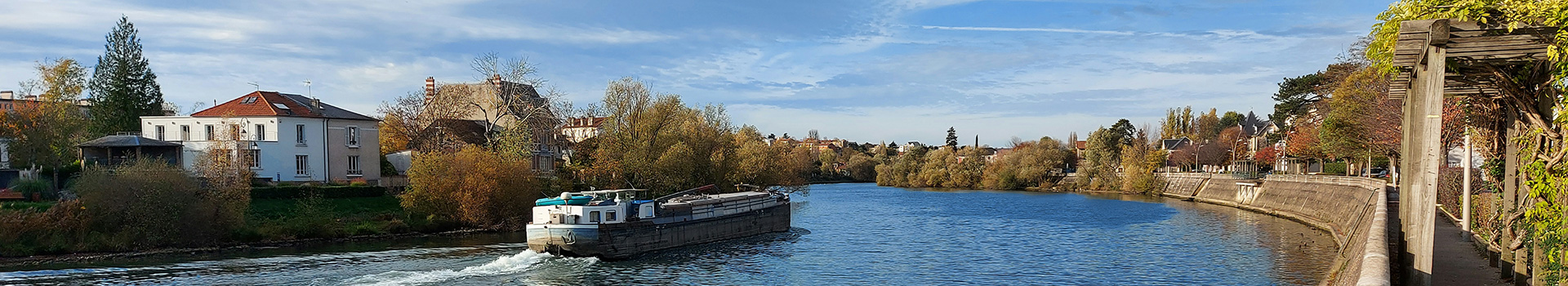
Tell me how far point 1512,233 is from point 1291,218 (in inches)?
1581

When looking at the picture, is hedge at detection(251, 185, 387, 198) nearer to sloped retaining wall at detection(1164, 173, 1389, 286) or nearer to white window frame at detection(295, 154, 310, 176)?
white window frame at detection(295, 154, 310, 176)

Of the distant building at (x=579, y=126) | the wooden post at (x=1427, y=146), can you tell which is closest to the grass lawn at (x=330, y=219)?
the distant building at (x=579, y=126)

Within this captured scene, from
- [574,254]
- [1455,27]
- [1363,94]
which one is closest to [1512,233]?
[1455,27]

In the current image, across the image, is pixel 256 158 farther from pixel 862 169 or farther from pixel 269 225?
pixel 862 169

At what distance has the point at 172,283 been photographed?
2652cm

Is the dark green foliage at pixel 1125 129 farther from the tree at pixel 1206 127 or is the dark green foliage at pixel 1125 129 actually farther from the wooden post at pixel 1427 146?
the wooden post at pixel 1427 146

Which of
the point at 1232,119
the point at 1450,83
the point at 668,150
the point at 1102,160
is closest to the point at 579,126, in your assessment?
the point at 668,150

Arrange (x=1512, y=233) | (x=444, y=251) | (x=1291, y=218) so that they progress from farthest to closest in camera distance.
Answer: (x=1291, y=218), (x=444, y=251), (x=1512, y=233)

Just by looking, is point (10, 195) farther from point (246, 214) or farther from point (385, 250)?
point (385, 250)

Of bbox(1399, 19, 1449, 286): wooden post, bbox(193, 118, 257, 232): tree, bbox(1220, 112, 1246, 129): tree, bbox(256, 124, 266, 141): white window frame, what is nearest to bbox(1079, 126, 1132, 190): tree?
bbox(1220, 112, 1246, 129): tree

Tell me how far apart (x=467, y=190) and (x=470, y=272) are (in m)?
15.9

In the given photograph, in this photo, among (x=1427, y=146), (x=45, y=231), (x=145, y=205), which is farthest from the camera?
(x=145, y=205)

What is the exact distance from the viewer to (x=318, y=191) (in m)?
44.7

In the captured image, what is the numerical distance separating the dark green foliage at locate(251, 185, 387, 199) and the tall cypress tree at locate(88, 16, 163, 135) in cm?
2029
